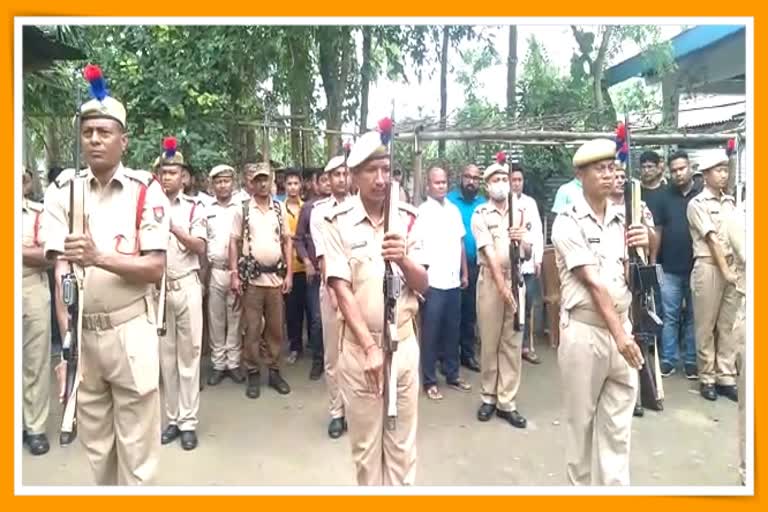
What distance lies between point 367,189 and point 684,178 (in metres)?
3.32

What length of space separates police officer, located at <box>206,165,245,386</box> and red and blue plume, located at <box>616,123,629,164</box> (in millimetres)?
2797

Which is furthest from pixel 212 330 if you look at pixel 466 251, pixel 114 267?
pixel 114 267

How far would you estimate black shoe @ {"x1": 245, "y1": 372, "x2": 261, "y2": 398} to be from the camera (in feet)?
16.6

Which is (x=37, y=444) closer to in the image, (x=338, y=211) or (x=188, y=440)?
(x=188, y=440)

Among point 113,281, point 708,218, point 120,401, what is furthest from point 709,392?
point 113,281

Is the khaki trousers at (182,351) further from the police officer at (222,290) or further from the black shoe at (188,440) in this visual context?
the police officer at (222,290)

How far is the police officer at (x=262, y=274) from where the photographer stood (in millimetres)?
5008

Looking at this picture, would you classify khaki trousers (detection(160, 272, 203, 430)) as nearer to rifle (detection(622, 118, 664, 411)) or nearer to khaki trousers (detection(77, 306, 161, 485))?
khaki trousers (detection(77, 306, 161, 485))

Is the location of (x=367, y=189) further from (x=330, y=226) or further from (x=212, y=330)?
(x=212, y=330)

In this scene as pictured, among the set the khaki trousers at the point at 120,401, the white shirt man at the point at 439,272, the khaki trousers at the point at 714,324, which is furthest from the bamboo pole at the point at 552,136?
the khaki trousers at the point at 120,401

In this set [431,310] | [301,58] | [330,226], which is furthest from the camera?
[431,310]

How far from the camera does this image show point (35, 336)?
4176mm

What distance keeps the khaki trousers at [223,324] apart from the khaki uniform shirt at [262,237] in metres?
0.35

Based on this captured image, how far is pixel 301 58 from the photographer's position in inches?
165
